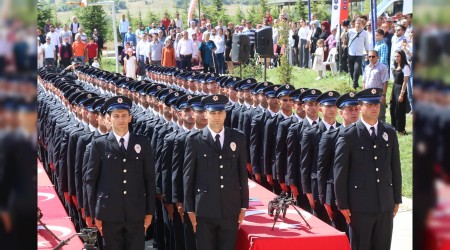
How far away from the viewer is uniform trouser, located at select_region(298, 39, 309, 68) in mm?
25453

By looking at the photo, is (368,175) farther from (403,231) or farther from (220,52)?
(220,52)

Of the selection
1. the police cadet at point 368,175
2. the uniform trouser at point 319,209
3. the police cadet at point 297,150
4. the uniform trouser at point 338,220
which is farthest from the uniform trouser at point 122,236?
the police cadet at point 297,150

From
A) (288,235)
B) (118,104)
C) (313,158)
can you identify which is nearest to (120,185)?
(118,104)

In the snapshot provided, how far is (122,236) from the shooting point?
19.7 ft

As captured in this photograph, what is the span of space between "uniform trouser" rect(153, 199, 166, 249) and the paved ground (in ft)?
1.12

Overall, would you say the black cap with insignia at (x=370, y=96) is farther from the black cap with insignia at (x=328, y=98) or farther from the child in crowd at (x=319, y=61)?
the child in crowd at (x=319, y=61)

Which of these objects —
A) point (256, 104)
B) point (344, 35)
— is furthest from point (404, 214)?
point (344, 35)

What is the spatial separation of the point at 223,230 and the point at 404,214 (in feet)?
15.1

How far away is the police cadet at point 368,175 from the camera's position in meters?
5.88

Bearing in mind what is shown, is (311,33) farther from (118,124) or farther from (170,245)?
(118,124)

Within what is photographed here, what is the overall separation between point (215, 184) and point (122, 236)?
86 cm

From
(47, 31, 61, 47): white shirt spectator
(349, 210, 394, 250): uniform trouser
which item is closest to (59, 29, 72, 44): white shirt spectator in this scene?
(47, 31, 61, 47): white shirt spectator

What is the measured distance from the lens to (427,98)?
71 centimetres

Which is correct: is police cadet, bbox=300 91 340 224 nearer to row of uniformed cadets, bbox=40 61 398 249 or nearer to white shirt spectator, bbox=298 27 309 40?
row of uniformed cadets, bbox=40 61 398 249
